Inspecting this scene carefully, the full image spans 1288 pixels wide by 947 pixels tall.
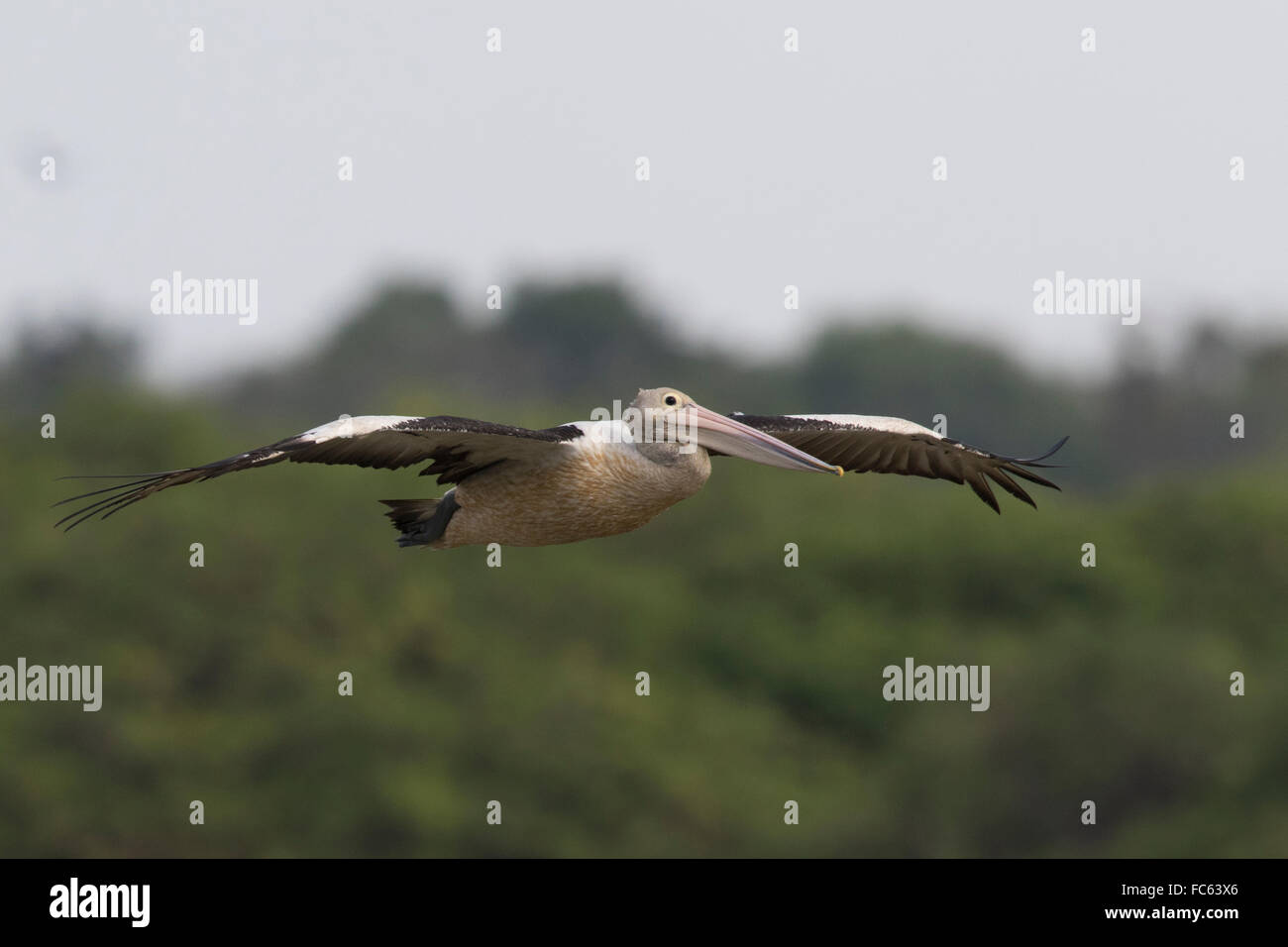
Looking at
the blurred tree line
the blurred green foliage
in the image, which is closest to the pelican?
the blurred green foliage

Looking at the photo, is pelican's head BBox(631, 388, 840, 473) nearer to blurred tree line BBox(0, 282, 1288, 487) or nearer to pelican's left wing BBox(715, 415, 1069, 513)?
pelican's left wing BBox(715, 415, 1069, 513)

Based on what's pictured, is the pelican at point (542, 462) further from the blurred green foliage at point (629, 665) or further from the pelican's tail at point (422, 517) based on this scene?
the blurred green foliage at point (629, 665)

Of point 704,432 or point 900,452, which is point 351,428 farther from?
point 900,452

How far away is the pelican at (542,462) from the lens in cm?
1180

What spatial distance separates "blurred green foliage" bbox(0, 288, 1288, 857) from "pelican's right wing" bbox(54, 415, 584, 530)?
104 feet

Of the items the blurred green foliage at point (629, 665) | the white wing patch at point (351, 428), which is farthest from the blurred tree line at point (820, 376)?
the white wing patch at point (351, 428)

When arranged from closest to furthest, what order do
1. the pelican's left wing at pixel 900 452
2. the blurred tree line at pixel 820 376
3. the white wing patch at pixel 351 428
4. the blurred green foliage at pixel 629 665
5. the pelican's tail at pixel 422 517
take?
the white wing patch at pixel 351 428 → the pelican's tail at pixel 422 517 → the pelican's left wing at pixel 900 452 → the blurred green foliage at pixel 629 665 → the blurred tree line at pixel 820 376

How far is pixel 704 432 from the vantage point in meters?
12.3

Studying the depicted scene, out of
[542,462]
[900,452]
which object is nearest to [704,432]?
[542,462]

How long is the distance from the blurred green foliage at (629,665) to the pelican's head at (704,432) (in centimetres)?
3261

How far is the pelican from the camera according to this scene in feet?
38.7
